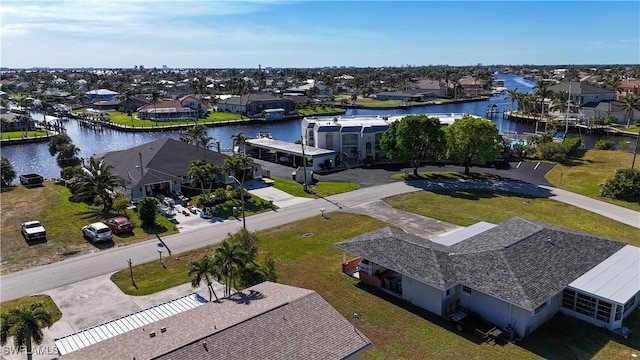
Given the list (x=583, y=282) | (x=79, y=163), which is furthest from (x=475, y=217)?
(x=79, y=163)

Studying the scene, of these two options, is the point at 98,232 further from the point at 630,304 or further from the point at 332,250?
the point at 630,304

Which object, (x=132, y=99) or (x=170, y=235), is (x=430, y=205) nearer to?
(x=170, y=235)

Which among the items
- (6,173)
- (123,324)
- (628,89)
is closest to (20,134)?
(6,173)

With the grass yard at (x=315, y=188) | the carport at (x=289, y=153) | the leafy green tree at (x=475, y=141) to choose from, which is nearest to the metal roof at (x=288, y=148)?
the carport at (x=289, y=153)

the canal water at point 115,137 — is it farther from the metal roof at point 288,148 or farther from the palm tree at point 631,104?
the metal roof at point 288,148

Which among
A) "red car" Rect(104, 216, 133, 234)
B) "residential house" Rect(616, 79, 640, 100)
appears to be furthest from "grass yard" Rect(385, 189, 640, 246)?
"residential house" Rect(616, 79, 640, 100)

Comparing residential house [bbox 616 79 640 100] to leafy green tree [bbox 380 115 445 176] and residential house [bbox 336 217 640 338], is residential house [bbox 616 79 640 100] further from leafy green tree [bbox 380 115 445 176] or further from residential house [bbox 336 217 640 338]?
residential house [bbox 336 217 640 338]
